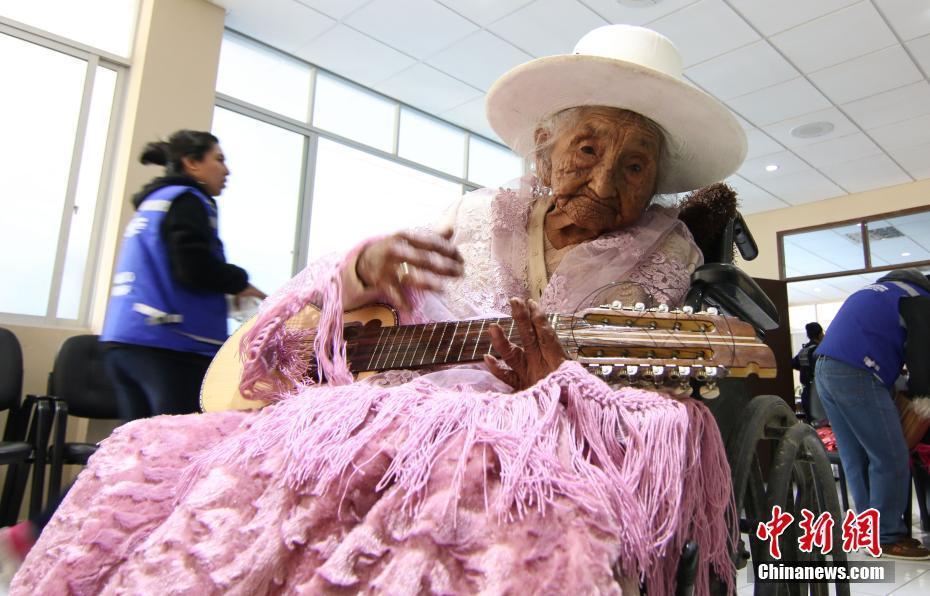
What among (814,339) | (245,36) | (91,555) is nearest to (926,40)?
(814,339)

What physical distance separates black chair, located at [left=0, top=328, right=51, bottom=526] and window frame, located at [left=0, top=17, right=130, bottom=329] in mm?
633

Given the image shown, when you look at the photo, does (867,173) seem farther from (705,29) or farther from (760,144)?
(705,29)

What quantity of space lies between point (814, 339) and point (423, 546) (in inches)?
232

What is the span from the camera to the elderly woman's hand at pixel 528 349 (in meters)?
0.82

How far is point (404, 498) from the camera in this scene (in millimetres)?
610

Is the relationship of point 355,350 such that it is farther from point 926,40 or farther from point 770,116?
point 770,116

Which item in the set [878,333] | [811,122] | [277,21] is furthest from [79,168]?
[811,122]

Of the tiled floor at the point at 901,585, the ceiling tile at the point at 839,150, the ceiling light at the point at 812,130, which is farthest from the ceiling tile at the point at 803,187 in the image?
the tiled floor at the point at 901,585

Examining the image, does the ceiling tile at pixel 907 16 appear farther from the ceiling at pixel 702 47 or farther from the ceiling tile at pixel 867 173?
the ceiling tile at pixel 867 173

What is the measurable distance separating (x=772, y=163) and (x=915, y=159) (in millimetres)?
1509

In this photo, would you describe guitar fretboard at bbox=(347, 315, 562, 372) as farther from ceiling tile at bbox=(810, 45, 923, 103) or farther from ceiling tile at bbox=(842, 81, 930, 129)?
ceiling tile at bbox=(842, 81, 930, 129)

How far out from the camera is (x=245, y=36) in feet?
16.1

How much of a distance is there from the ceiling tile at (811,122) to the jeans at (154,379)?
5.97 meters

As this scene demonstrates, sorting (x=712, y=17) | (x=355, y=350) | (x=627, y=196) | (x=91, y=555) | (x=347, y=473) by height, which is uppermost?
(x=712, y=17)
